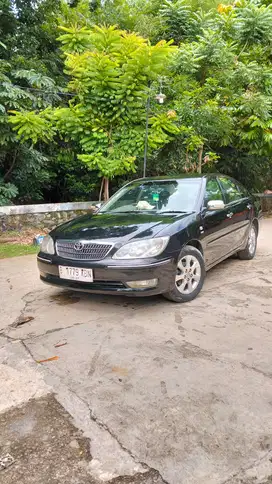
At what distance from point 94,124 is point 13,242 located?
2777 millimetres

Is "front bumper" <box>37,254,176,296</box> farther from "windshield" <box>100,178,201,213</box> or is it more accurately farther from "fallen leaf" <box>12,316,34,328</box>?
"windshield" <box>100,178,201,213</box>

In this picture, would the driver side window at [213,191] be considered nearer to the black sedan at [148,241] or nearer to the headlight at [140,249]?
the black sedan at [148,241]

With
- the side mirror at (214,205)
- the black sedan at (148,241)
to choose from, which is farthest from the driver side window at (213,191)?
the side mirror at (214,205)

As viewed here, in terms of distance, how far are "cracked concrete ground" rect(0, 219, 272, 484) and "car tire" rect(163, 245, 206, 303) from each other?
112 mm

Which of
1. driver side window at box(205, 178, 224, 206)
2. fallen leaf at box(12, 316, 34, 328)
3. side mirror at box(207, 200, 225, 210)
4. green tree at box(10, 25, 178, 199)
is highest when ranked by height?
green tree at box(10, 25, 178, 199)

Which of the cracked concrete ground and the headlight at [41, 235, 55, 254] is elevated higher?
the headlight at [41, 235, 55, 254]

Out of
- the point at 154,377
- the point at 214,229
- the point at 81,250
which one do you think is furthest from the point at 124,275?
the point at 214,229

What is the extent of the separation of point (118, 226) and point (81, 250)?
0.49 meters

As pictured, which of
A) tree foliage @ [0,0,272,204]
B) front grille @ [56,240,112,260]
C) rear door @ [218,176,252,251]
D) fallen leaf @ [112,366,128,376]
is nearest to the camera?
fallen leaf @ [112,366,128,376]

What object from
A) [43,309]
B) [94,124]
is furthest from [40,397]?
[94,124]

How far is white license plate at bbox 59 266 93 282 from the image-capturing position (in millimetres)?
3430

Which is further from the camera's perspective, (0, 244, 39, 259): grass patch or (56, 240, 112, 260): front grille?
(0, 244, 39, 259): grass patch

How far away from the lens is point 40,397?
226cm

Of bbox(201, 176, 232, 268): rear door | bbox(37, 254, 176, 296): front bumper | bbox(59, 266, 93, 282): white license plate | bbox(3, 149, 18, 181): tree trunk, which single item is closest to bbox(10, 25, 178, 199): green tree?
bbox(3, 149, 18, 181): tree trunk
